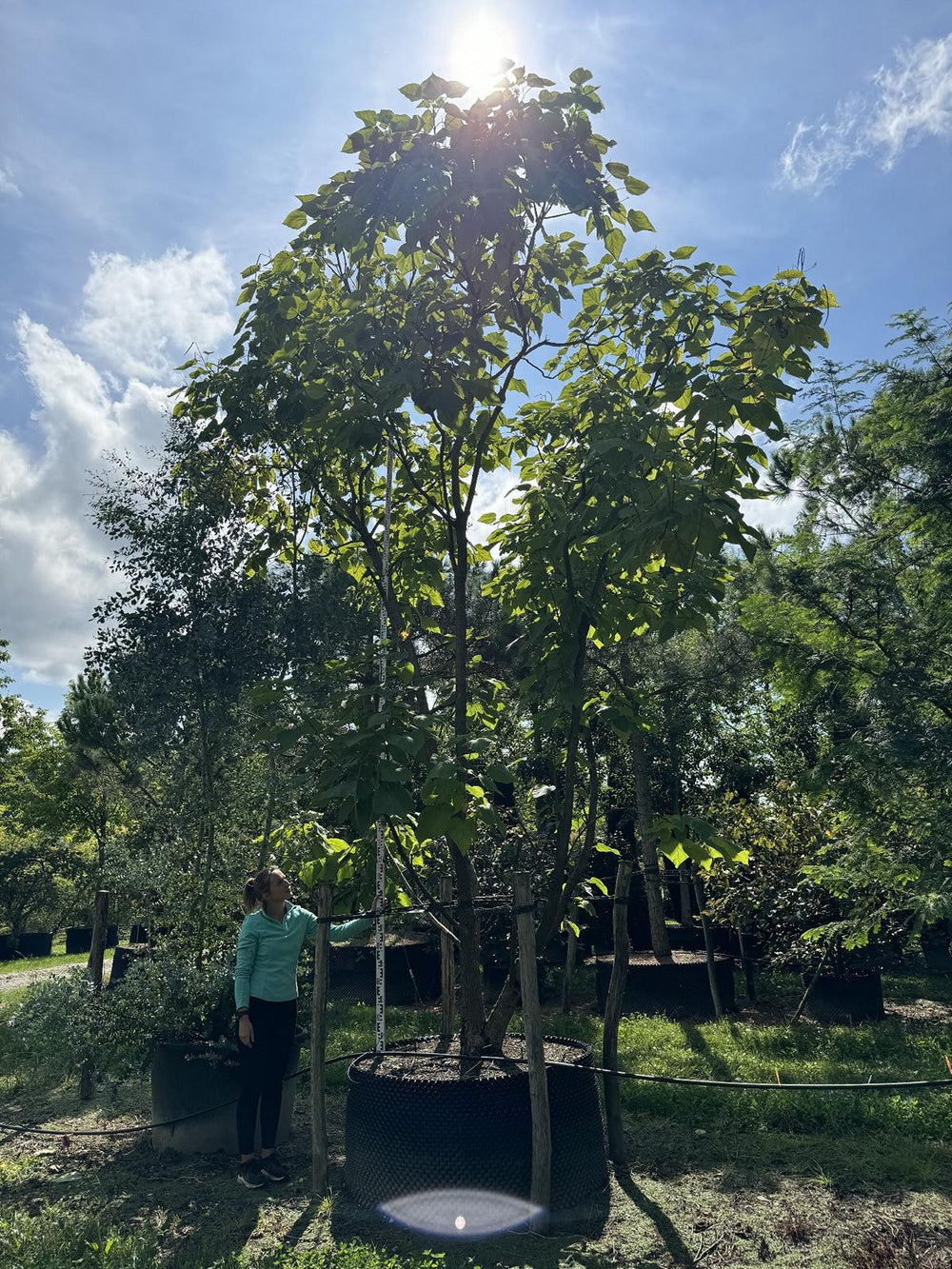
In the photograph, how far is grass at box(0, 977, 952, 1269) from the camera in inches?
133

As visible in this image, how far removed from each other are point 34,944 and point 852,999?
74.4 ft

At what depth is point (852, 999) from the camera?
8.51 meters

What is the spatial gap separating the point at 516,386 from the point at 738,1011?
25.2 ft

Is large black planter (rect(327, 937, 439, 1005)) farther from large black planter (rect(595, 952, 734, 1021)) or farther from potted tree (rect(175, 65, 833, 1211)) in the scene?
potted tree (rect(175, 65, 833, 1211))

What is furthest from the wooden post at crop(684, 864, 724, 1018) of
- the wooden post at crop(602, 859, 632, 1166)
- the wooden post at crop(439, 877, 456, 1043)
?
the wooden post at crop(602, 859, 632, 1166)

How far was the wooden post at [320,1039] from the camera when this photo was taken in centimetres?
426

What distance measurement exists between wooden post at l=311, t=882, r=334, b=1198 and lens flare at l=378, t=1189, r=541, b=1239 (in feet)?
2.21

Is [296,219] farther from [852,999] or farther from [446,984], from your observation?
[852,999]

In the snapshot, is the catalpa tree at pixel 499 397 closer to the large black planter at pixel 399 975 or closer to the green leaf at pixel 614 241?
the green leaf at pixel 614 241

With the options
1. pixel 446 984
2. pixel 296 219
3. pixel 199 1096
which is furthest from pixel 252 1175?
pixel 296 219

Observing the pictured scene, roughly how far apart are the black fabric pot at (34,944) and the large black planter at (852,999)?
879 inches

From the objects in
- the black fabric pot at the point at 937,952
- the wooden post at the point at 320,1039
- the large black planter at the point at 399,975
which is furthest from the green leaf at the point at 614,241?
the black fabric pot at the point at 937,952

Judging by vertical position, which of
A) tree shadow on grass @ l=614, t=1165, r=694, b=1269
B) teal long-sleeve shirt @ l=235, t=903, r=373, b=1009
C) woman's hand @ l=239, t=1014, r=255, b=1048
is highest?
teal long-sleeve shirt @ l=235, t=903, r=373, b=1009

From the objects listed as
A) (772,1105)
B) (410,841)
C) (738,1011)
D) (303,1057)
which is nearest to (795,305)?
(410,841)
